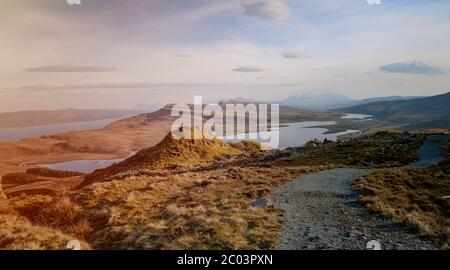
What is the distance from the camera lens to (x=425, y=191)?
1914 centimetres

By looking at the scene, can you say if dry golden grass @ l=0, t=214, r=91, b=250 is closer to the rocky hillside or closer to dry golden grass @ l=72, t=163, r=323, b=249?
dry golden grass @ l=72, t=163, r=323, b=249

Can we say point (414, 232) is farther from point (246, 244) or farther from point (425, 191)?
point (425, 191)

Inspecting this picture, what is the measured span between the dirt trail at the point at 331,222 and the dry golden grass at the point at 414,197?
1.95 ft

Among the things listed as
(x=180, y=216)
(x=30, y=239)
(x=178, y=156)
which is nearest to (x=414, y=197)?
(x=180, y=216)

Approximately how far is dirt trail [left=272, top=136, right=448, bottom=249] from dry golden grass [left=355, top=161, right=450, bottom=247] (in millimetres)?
595

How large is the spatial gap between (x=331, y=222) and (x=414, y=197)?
7739mm

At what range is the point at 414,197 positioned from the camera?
1770 cm

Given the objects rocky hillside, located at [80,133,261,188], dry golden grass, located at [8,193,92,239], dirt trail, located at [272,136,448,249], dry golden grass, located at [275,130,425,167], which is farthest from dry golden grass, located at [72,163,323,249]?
rocky hillside, located at [80,133,261,188]

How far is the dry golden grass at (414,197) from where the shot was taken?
1242 cm

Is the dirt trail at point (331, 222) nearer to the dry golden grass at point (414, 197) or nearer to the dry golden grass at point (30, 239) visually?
the dry golden grass at point (414, 197)

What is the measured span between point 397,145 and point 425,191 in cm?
2209

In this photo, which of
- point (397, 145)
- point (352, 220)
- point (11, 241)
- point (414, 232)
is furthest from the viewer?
point (397, 145)

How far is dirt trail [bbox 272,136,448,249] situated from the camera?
1041cm
